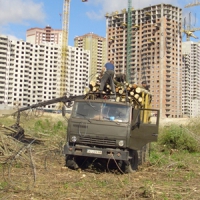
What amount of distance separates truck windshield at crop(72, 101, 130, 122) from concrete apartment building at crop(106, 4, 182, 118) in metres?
84.0

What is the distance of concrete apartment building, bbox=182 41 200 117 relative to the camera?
117312 mm

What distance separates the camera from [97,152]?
9508mm

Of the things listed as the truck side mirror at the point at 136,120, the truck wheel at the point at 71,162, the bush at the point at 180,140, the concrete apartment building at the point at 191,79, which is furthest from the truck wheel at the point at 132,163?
the concrete apartment building at the point at 191,79

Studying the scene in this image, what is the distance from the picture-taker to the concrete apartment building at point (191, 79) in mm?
117312

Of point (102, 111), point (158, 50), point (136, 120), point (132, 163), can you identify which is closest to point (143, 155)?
point (132, 163)

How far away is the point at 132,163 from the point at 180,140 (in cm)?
704

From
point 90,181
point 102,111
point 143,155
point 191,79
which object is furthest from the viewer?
point 191,79

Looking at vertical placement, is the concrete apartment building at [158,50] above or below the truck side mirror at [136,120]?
above

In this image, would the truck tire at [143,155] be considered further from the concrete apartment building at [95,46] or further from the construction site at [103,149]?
the concrete apartment building at [95,46]

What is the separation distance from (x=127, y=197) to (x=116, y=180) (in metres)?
1.88

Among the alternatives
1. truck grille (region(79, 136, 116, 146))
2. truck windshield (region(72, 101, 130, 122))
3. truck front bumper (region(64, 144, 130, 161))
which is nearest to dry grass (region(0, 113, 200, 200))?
truck front bumper (region(64, 144, 130, 161))

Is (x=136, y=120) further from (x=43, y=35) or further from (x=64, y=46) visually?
(x=43, y=35)

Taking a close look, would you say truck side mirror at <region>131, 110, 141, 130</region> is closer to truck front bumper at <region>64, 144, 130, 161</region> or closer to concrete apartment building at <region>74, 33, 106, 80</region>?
truck front bumper at <region>64, 144, 130, 161</region>

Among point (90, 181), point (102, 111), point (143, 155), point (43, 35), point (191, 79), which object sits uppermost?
point (43, 35)
